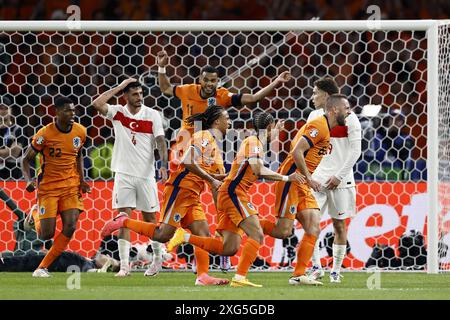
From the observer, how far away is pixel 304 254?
8953mm

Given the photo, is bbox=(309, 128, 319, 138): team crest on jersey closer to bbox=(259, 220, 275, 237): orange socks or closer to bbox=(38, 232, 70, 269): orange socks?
bbox=(259, 220, 275, 237): orange socks

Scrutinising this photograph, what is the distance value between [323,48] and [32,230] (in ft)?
15.9

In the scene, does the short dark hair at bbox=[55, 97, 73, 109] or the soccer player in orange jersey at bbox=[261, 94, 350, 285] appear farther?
the short dark hair at bbox=[55, 97, 73, 109]

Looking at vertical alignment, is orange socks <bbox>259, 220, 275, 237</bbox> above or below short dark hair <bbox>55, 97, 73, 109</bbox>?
below

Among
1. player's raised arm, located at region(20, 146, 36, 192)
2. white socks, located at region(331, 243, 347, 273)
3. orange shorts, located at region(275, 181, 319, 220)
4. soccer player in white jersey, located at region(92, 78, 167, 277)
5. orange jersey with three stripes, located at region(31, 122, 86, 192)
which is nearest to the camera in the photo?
orange shorts, located at region(275, 181, 319, 220)

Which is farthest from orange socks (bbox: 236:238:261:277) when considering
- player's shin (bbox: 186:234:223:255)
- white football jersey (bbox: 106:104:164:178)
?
white football jersey (bbox: 106:104:164:178)

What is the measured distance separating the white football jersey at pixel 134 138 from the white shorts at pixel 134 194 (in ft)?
0.20

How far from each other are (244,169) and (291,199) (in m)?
0.58

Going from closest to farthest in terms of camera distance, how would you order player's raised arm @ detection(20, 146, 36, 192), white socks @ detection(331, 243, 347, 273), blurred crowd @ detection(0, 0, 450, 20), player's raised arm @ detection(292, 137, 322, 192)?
player's raised arm @ detection(292, 137, 322, 192)
white socks @ detection(331, 243, 347, 273)
player's raised arm @ detection(20, 146, 36, 192)
blurred crowd @ detection(0, 0, 450, 20)

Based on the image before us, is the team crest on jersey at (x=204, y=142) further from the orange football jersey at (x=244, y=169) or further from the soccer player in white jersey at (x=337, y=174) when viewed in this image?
the soccer player in white jersey at (x=337, y=174)

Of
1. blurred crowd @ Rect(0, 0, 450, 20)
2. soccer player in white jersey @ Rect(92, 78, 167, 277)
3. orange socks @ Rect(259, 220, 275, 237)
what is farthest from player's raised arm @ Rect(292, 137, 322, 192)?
blurred crowd @ Rect(0, 0, 450, 20)

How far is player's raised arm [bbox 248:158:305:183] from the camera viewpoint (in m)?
8.59

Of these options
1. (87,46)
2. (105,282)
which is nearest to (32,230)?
(105,282)

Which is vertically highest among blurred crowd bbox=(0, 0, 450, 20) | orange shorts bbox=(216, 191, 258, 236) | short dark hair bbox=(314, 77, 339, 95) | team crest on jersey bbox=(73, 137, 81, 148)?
blurred crowd bbox=(0, 0, 450, 20)
